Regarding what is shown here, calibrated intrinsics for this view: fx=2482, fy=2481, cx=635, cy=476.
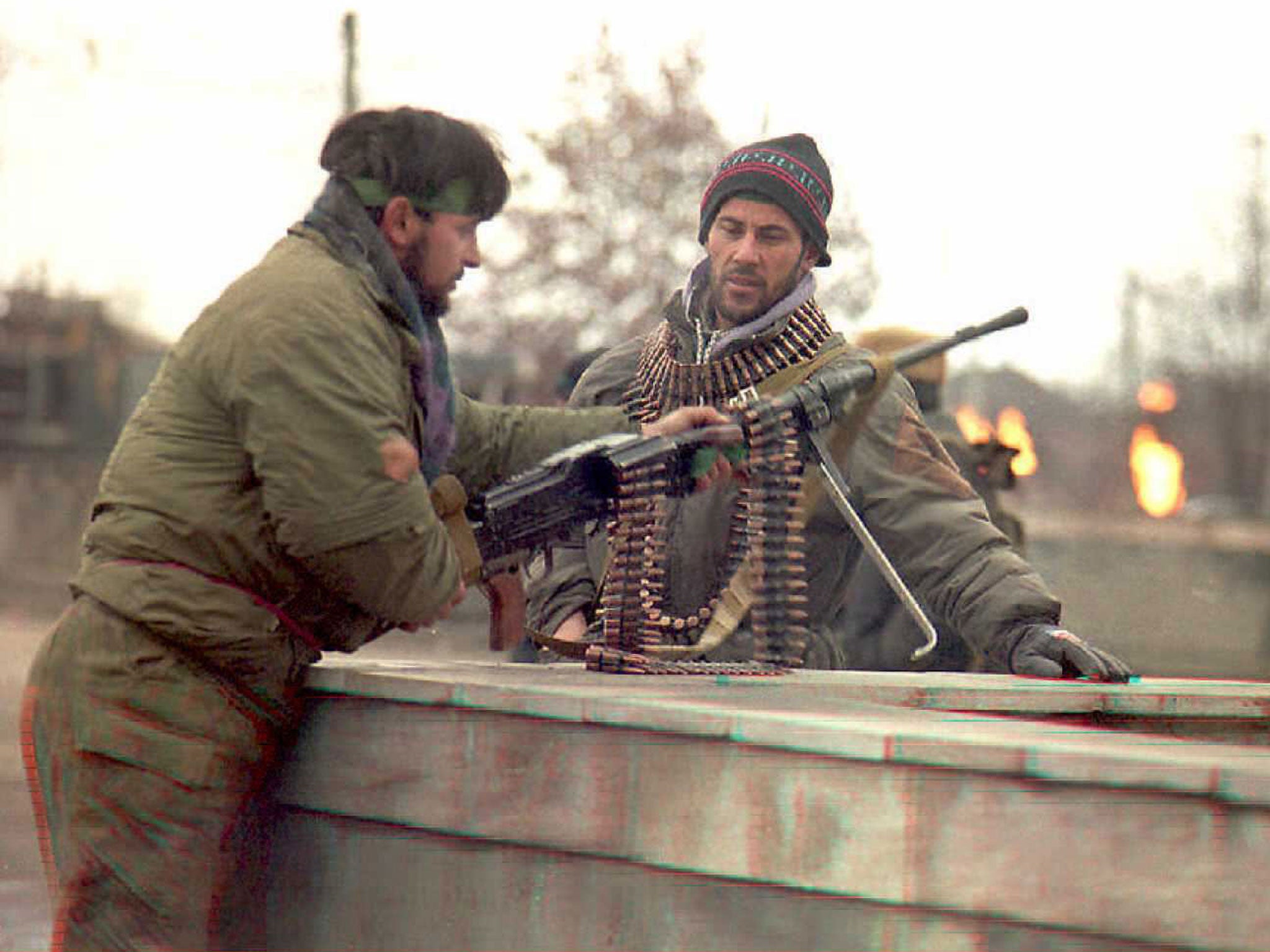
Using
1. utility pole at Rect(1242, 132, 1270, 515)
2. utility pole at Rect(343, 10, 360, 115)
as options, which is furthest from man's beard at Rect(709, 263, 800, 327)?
utility pole at Rect(1242, 132, 1270, 515)

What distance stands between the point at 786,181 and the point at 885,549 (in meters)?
0.92

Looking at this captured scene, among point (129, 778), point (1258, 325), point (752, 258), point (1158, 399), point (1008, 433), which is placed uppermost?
point (1258, 325)

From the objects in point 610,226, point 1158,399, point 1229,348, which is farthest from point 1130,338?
point 1158,399

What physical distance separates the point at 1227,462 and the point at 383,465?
64.5m

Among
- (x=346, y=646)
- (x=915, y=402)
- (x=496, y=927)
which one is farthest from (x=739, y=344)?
(x=496, y=927)

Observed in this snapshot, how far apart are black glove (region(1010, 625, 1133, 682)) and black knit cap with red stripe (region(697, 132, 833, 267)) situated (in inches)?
48.1

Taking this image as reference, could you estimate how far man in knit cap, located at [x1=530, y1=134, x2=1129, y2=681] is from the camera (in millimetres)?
5355

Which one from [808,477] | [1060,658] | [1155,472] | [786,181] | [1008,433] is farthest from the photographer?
[1155,472]

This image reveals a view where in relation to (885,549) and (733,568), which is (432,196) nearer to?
(733,568)

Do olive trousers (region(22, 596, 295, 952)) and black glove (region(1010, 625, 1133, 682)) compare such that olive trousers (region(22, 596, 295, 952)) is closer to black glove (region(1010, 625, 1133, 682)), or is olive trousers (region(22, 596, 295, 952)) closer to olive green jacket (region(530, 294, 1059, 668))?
olive green jacket (region(530, 294, 1059, 668))

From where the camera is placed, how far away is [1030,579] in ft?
17.8

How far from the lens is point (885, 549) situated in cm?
568

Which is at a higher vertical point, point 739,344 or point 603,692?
point 739,344

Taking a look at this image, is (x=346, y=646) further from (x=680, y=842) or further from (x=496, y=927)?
(x=680, y=842)
